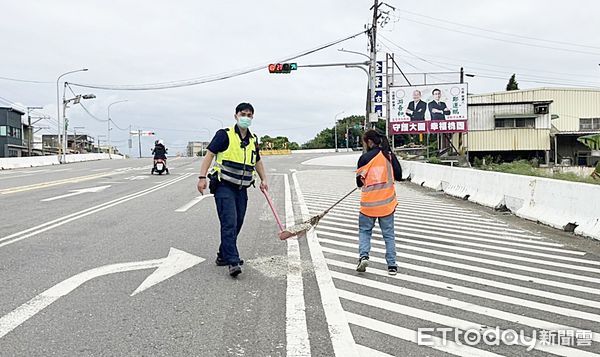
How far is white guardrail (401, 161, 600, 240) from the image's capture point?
344 inches

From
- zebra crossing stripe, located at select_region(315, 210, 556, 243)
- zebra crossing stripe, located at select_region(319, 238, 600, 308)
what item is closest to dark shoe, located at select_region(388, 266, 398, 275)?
zebra crossing stripe, located at select_region(319, 238, 600, 308)

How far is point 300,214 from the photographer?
1150 cm

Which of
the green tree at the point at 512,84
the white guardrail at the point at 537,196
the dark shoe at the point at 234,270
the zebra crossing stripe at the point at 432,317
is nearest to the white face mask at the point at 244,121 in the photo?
the dark shoe at the point at 234,270

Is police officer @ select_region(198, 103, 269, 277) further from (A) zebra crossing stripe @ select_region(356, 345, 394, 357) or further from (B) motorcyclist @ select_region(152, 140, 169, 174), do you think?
(B) motorcyclist @ select_region(152, 140, 169, 174)

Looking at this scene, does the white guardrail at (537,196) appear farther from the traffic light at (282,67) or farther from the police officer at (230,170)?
the traffic light at (282,67)

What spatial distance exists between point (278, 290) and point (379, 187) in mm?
1752

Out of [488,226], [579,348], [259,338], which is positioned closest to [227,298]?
[259,338]

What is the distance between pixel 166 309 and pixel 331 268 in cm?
221

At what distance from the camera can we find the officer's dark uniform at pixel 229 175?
5984 millimetres

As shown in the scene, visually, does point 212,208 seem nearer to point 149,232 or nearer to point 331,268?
point 149,232

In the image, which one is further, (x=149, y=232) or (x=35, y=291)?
(x=149, y=232)

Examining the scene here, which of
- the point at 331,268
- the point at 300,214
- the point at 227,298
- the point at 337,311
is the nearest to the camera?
the point at 337,311

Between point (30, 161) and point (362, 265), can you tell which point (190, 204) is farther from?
point (30, 161)

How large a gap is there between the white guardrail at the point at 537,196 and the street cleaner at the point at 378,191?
421 centimetres
